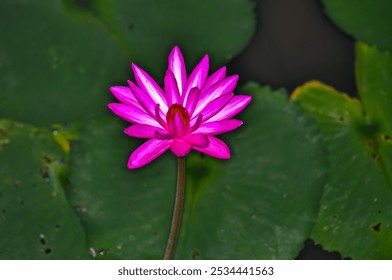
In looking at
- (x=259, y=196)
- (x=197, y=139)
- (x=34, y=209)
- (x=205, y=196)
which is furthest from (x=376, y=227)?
(x=34, y=209)

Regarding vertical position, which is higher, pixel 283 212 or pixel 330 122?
pixel 330 122

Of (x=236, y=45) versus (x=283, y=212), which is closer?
(x=283, y=212)

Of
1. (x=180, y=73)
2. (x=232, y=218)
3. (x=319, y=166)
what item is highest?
(x=180, y=73)

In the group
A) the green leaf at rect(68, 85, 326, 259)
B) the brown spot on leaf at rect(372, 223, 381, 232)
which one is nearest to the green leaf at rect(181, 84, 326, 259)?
the green leaf at rect(68, 85, 326, 259)

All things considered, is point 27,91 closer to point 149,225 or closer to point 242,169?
point 149,225

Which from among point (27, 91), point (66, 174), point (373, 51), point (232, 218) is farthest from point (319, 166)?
point (27, 91)

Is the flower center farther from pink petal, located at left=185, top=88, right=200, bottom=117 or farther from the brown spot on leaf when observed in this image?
the brown spot on leaf

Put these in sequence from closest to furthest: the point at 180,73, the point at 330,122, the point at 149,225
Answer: the point at 180,73
the point at 149,225
the point at 330,122
